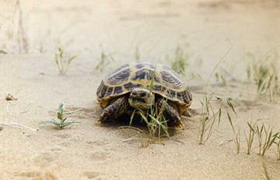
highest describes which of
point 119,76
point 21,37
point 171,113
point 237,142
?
point 21,37

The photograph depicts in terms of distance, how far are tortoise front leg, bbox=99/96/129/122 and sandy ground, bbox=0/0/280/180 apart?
0.08 m

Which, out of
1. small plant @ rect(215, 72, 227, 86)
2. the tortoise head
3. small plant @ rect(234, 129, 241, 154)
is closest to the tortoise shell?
the tortoise head

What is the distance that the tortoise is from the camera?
3.28m

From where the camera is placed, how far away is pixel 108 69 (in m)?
5.27

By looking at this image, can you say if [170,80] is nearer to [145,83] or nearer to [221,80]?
[145,83]

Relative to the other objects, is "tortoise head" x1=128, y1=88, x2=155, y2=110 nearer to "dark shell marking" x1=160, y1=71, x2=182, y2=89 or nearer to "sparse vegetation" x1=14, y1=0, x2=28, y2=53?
"dark shell marking" x1=160, y1=71, x2=182, y2=89

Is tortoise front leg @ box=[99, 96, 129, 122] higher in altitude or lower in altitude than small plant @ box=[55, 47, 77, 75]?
lower

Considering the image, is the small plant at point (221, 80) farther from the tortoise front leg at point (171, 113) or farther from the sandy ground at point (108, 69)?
the tortoise front leg at point (171, 113)

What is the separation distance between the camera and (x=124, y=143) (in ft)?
9.82

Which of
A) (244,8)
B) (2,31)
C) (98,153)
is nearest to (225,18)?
(244,8)

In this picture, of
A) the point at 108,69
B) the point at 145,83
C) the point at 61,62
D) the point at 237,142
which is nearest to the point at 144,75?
the point at 145,83

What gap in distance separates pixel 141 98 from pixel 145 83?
0.22 meters

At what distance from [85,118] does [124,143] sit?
0.59m

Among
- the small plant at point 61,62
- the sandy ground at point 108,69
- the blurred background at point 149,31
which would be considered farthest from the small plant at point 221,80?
the small plant at point 61,62
